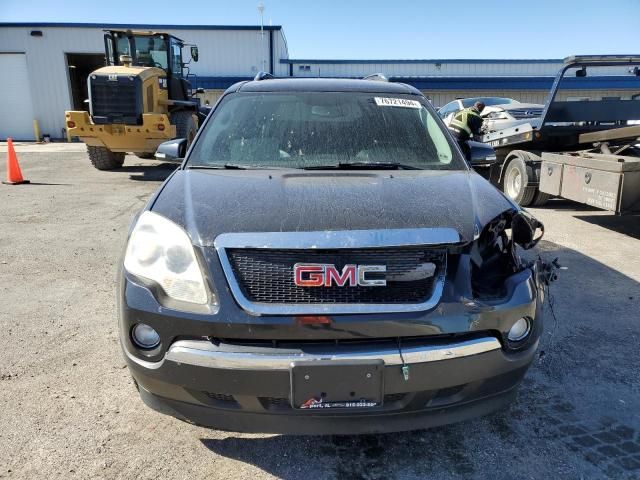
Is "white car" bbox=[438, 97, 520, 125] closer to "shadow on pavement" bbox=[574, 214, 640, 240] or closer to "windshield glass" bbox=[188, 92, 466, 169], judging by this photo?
"shadow on pavement" bbox=[574, 214, 640, 240]

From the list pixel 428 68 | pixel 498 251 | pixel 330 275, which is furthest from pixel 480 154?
pixel 428 68

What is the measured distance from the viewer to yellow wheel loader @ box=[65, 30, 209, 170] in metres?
11.0

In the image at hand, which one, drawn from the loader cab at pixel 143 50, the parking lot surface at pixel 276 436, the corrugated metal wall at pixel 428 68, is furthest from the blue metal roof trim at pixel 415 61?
the parking lot surface at pixel 276 436

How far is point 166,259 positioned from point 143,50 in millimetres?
12244

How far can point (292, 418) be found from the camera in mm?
1927

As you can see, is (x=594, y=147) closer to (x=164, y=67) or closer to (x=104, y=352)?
(x=104, y=352)

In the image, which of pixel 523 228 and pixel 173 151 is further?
pixel 173 151

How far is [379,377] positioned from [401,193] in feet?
3.14

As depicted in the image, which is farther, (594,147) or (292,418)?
(594,147)

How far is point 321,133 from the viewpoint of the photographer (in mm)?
3242

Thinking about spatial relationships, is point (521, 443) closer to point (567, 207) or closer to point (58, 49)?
point (567, 207)

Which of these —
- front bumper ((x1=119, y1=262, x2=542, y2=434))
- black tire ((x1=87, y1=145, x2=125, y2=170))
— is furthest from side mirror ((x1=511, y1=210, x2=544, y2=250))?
black tire ((x1=87, y1=145, x2=125, y2=170))

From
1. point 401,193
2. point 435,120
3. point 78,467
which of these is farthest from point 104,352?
point 435,120

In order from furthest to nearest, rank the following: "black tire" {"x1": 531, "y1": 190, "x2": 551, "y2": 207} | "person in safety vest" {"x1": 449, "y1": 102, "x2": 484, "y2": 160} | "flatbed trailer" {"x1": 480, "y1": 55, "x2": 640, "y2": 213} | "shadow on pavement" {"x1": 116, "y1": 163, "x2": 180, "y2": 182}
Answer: "shadow on pavement" {"x1": 116, "y1": 163, "x2": 180, "y2": 182} → "person in safety vest" {"x1": 449, "y1": 102, "x2": 484, "y2": 160} → "black tire" {"x1": 531, "y1": 190, "x2": 551, "y2": 207} → "flatbed trailer" {"x1": 480, "y1": 55, "x2": 640, "y2": 213}
